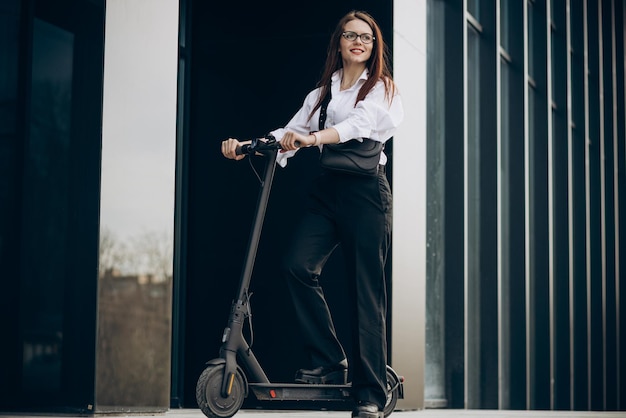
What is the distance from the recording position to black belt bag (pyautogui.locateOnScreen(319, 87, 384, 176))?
5000 millimetres

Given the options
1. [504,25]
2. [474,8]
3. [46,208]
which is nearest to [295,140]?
[46,208]

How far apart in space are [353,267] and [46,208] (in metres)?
1.67

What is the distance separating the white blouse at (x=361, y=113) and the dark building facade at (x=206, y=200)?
1.18 metres

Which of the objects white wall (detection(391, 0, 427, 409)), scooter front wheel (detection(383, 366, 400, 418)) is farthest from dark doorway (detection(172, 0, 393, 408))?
scooter front wheel (detection(383, 366, 400, 418))

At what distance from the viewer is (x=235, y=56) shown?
8078 mm

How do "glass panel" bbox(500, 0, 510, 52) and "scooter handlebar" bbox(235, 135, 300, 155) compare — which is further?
"glass panel" bbox(500, 0, 510, 52)

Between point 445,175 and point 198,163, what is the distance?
3.82 m

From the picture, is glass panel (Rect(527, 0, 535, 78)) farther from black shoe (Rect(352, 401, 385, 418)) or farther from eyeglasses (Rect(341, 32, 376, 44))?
black shoe (Rect(352, 401, 385, 418))

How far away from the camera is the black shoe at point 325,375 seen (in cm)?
512

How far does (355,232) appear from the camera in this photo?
16.6 feet

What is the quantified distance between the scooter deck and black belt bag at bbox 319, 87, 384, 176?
104 centimetres

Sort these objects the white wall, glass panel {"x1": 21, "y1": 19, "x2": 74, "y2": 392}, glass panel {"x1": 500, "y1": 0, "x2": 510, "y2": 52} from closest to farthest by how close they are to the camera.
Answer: glass panel {"x1": 21, "y1": 19, "x2": 74, "y2": 392}
the white wall
glass panel {"x1": 500, "y1": 0, "x2": 510, "y2": 52}

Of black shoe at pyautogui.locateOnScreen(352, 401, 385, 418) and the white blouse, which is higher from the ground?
the white blouse

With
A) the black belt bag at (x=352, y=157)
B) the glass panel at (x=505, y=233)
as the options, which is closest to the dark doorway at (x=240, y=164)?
the black belt bag at (x=352, y=157)
